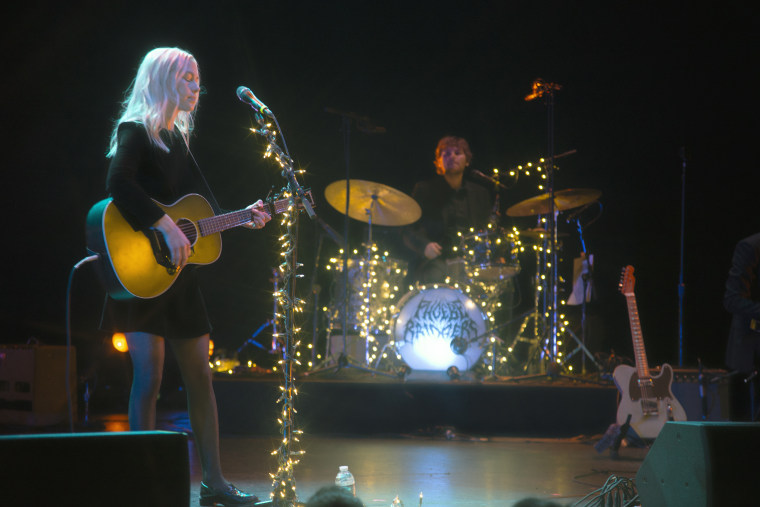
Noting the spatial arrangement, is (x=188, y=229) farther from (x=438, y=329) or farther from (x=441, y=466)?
(x=438, y=329)

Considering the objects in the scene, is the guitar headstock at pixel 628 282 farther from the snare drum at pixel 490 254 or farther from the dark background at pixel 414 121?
the dark background at pixel 414 121

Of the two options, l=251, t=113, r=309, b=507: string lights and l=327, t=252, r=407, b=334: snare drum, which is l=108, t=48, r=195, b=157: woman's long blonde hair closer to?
l=251, t=113, r=309, b=507: string lights

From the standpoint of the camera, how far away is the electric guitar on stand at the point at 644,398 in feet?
17.0

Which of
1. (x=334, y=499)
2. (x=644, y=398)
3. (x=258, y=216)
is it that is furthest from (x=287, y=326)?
(x=644, y=398)

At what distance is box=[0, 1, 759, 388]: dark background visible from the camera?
686cm

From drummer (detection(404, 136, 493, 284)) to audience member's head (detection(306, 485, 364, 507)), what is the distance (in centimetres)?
562

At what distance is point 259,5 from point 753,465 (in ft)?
20.9

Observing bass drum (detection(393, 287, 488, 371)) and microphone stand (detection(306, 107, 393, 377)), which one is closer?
microphone stand (detection(306, 107, 393, 377))

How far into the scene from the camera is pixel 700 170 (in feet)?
25.1

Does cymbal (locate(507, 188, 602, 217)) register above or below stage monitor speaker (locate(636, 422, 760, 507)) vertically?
above

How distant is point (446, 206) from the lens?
7605mm

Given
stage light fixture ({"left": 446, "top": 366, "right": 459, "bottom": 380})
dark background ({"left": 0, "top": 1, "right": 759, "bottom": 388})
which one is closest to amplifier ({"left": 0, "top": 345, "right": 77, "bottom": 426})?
dark background ({"left": 0, "top": 1, "right": 759, "bottom": 388})

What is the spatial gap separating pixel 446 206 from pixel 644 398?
3098 millimetres

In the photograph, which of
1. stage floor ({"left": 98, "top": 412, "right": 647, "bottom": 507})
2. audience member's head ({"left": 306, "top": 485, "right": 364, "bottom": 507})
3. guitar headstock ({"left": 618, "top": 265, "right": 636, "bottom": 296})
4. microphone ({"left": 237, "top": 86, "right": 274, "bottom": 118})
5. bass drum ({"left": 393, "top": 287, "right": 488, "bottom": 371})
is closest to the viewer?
audience member's head ({"left": 306, "top": 485, "right": 364, "bottom": 507})
